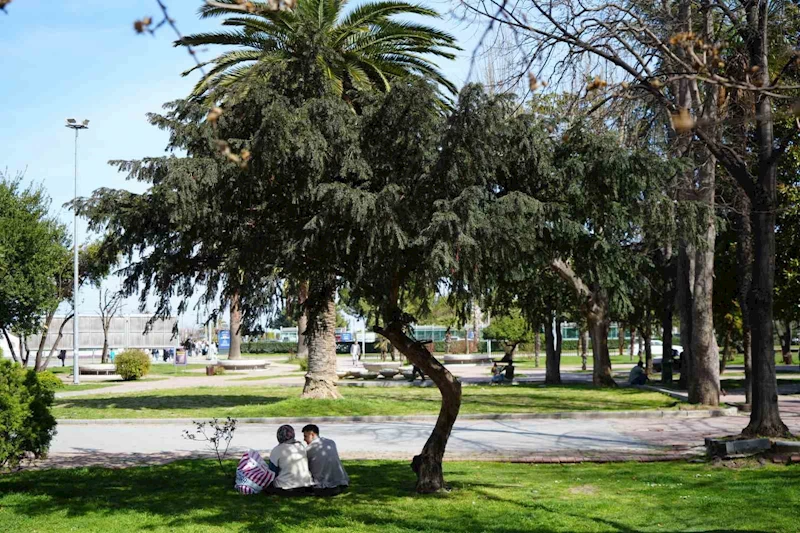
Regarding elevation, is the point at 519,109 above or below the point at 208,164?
above

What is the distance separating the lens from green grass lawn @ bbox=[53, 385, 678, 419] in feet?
70.1

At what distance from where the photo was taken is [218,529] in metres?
8.44

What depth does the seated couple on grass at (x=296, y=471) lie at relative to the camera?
33.1 feet

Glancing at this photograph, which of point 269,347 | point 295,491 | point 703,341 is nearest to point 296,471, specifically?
point 295,491

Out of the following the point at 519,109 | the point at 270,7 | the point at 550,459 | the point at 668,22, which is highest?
the point at 668,22

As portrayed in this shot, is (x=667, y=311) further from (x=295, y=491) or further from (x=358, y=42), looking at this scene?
(x=295, y=491)

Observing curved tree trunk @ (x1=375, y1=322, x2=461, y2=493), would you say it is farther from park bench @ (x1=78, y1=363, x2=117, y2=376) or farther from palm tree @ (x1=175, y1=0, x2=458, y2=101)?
park bench @ (x1=78, y1=363, x2=117, y2=376)

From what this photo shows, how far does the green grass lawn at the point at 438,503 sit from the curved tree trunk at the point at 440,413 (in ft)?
0.81

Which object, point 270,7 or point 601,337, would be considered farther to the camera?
point 601,337

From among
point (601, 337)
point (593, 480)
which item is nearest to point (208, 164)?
point (593, 480)

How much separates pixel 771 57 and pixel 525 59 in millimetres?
6775

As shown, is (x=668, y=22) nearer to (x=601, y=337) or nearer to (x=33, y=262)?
(x=601, y=337)

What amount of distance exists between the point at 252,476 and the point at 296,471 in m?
0.53

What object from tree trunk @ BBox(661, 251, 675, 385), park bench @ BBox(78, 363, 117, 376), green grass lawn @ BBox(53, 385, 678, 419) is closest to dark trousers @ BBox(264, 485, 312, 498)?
green grass lawn @ BBox(53, 385, 678, 419)
